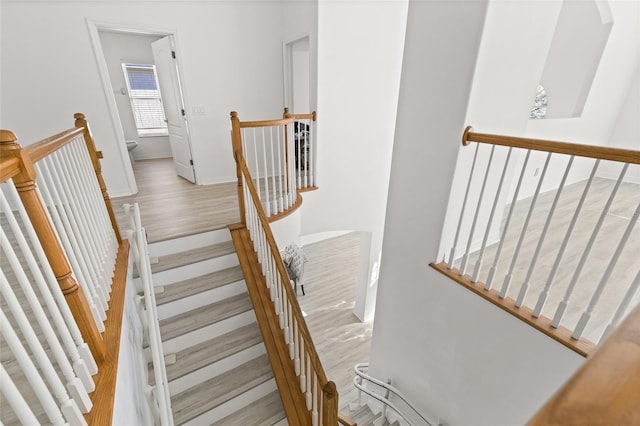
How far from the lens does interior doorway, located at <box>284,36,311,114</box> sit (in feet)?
15.0

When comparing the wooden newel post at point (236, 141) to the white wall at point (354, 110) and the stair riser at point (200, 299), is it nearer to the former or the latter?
the stair riser at point (200, 299)

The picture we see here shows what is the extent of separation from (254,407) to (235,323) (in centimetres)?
70

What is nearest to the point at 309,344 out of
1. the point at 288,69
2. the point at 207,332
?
the point at 207,332

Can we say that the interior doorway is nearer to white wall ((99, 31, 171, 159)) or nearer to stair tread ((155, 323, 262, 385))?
white wall ((99, 31, 171, 159))

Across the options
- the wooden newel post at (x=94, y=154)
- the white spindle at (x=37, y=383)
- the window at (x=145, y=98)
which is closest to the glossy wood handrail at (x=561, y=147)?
the white spindle at (x=37, y=383)

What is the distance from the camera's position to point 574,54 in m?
3.85

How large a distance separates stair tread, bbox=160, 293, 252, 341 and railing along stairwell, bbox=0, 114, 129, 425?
2.28 feet

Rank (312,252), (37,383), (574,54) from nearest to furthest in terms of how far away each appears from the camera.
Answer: (37,383), (574,54), (312,252)

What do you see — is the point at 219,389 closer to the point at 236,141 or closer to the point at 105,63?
the point at 236,141

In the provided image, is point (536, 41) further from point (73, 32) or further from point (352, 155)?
point (73, 32)

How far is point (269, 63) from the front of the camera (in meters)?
4.51

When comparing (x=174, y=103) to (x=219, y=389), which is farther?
(x=174, y=103)

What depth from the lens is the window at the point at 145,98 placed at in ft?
20.7

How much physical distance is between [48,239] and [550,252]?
10.7ft
